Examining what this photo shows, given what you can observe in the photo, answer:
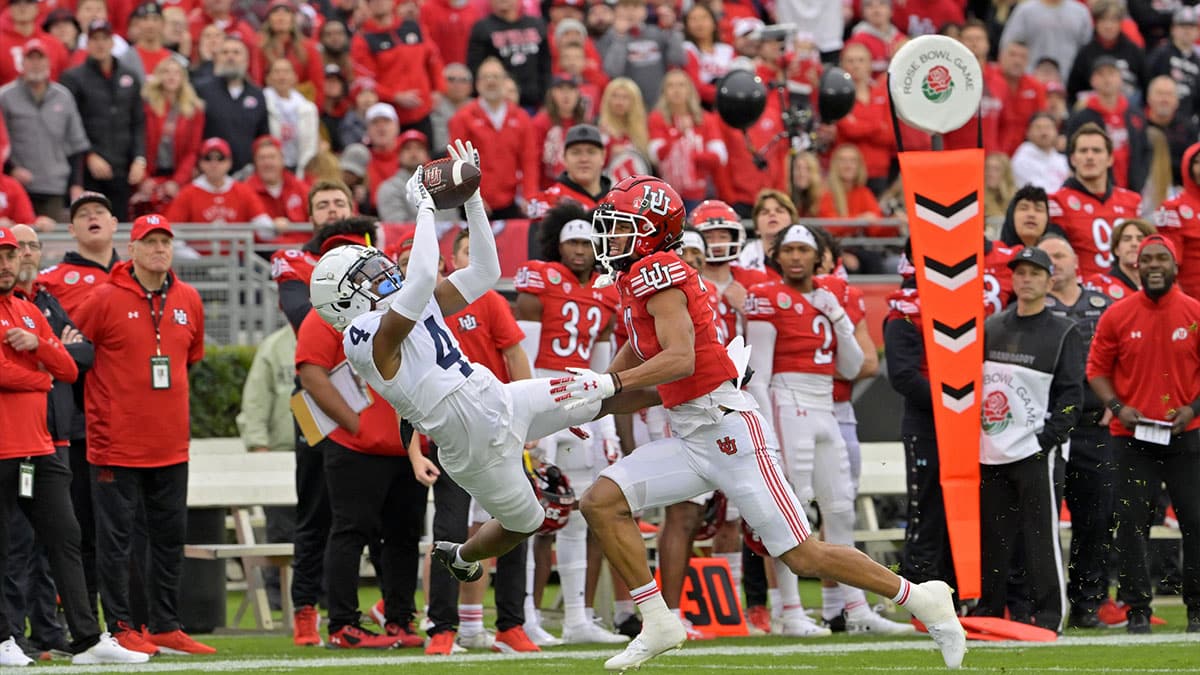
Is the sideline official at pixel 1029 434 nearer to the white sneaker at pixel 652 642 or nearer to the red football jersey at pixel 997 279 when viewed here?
the red football jersey at pixel 997 279

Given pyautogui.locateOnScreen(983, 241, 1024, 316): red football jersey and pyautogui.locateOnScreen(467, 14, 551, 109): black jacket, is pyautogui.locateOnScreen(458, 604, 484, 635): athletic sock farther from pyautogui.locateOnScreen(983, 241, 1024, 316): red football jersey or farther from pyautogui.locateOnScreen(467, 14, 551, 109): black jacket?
pyautogui.locateOnScreen(467, 14, 551, 109): black jacket

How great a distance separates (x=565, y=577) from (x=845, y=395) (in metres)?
2.02

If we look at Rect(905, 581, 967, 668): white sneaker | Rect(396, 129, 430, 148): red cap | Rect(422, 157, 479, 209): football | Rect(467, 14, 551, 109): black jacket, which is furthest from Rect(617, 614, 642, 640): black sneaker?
Rect(467, 14, 551, 109): black jacket

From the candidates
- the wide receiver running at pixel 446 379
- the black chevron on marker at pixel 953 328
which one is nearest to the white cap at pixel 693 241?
the black chevron on marker at pixel 953 328

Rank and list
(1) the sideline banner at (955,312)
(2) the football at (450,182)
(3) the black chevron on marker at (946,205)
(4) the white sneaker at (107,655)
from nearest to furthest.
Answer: (2) the football at (450,182) → (4) the white sneaker at (107,655) → (1) the sideline banner at (955,312) → (3) the black chevron on marker at (946,205)

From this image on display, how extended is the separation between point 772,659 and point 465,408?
7.24ft

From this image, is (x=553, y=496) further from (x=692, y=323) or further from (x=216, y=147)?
(x=216, y=147)

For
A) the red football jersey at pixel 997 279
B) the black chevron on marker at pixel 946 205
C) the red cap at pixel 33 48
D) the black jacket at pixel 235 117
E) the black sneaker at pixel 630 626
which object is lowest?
the black sneaker at pixel 630 626

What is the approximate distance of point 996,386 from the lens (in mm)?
10133

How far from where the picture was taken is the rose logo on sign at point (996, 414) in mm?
10070

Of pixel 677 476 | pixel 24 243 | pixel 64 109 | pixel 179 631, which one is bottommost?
pixel 179 631

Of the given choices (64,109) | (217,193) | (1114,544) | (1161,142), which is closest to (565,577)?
(1114,544)

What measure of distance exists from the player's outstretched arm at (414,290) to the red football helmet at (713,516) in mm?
3243

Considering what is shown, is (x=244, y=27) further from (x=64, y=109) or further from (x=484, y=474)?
(x=484, y=474)
